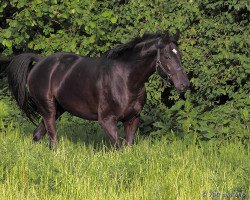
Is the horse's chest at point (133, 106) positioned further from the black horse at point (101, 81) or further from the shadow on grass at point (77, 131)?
the shadow on grass at point (77, 131)

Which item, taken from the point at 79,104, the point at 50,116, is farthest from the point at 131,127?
the point at 50,116

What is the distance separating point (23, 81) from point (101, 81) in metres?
1.60

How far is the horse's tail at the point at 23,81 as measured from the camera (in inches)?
380

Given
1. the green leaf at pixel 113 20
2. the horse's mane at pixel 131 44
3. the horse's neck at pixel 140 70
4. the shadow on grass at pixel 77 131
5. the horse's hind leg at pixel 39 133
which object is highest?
the horse's mane at pixel 131 44

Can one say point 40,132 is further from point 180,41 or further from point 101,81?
point 180,41

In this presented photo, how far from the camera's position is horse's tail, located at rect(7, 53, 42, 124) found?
9.66m

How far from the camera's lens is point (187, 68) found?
11344 mm

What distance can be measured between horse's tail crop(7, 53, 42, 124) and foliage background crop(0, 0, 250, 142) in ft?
6.12

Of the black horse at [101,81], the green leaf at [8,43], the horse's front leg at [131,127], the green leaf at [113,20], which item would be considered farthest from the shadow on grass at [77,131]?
the green leaf at [113,20]

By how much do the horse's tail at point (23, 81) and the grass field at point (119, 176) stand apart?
1.72 m

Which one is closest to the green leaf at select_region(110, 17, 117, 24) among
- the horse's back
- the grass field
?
the horse's back

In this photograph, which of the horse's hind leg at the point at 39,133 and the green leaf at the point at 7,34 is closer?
the horse's hind leg at the point at 39,133

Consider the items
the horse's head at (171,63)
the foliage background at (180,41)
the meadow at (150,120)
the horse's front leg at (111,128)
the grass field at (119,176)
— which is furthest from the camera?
the foliage background at (180,41)

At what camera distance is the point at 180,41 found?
1145 centimetres
